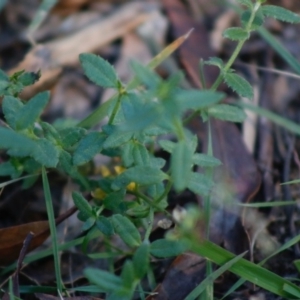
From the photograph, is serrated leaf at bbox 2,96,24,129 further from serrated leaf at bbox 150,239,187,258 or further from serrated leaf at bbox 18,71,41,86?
serrated leaf at bbox 150,239,187,258

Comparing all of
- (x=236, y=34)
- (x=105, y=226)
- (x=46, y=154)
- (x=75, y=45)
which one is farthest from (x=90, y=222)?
(x=75, y=45)

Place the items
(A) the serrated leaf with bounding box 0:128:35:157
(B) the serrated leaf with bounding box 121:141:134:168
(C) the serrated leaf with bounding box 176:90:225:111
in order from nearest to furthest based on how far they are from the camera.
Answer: (C) the serrated leaf with bounding box 176:90:225:111, (A) the serrated leaf with bounding box 0:128:35:157, (B) the serrated leaf with bounding box 121:141:134:168

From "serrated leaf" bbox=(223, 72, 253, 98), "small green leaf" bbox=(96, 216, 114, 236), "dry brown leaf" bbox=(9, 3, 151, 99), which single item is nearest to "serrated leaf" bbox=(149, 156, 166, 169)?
"small green leaf" bbox=(96, 216, 114, 236)

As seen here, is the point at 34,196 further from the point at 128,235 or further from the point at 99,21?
the point at 99,21

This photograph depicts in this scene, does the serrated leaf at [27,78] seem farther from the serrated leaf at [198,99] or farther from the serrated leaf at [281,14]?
the serrated leaf at [281,14]

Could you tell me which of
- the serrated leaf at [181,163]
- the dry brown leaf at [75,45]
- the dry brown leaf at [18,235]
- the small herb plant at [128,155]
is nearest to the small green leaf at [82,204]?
the small herb plant at [128,155]

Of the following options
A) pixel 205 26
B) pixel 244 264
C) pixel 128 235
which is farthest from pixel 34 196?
pixel 205 26
